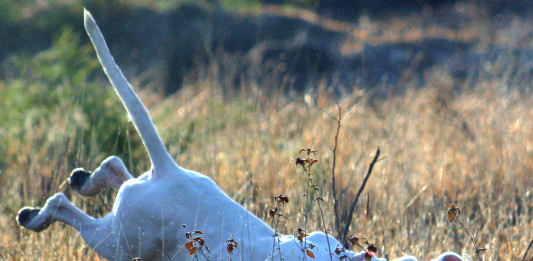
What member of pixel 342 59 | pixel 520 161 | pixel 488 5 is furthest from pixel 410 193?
pixel 488 5

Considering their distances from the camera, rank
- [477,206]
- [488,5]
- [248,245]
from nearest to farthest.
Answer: [248,245]
[477,206]
[488,5]

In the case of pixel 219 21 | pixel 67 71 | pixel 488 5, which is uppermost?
pixel 488 5

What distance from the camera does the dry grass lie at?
4.16 m

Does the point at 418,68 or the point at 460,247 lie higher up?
the point at 418,68

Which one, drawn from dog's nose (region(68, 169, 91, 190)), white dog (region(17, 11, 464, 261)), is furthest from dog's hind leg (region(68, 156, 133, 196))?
white dog (region(17, 11, 464, 261))

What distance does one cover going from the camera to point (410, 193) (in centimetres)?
533

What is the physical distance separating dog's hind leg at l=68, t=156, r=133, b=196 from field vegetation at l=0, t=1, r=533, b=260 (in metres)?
0.23

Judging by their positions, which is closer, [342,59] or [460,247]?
[460,247]

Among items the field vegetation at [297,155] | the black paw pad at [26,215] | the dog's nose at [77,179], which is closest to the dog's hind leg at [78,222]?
the black paw pad at [26,215]

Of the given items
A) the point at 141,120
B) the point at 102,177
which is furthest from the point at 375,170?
the point at 141,120

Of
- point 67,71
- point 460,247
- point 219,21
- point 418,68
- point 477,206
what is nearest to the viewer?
point 460,247

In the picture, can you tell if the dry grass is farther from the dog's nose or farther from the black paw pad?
the dog's nose

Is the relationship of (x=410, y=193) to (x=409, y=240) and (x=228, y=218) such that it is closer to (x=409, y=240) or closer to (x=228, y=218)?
(x=409, y=240)

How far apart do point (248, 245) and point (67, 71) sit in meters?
4.46
